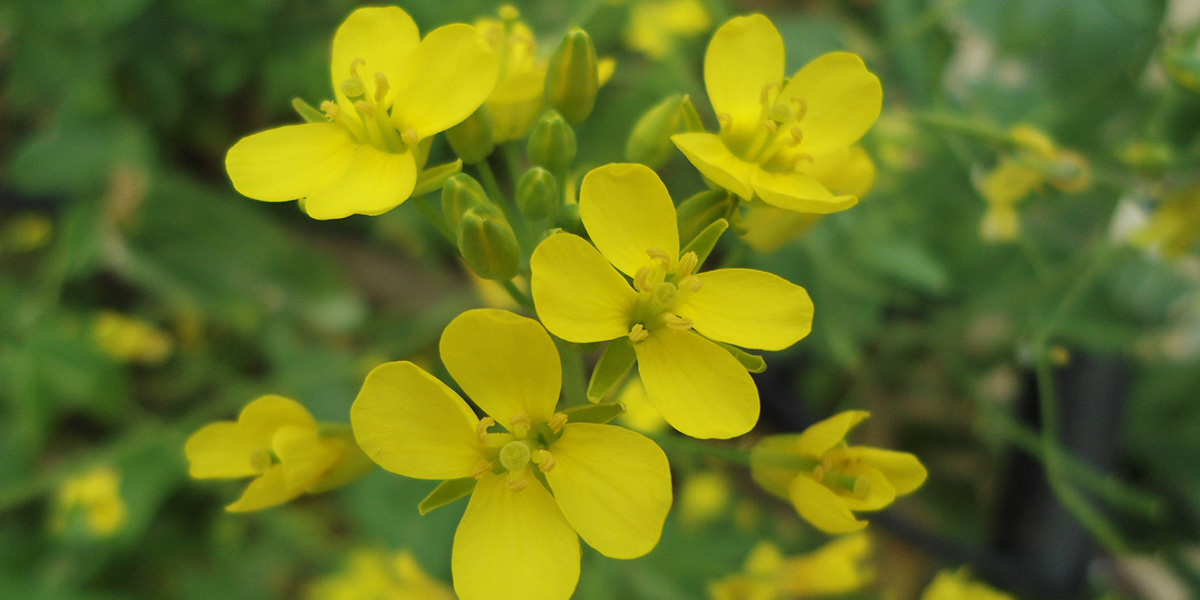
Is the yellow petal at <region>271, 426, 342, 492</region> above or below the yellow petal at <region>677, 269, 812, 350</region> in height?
below

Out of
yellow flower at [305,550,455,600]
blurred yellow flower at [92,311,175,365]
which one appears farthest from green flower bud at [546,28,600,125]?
blurred yellow flower at [92,311,175,365]

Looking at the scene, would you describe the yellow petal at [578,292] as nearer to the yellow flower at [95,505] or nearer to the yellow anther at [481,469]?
the yellow anther at [481,469]

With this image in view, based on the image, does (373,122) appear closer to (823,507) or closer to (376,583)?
(823,507)

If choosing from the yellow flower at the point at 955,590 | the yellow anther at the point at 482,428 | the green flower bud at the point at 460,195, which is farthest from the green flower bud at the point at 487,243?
the yellow flower at the point at 955,590

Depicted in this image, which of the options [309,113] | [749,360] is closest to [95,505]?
[309,113]

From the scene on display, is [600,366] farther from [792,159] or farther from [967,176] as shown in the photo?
[967,176]

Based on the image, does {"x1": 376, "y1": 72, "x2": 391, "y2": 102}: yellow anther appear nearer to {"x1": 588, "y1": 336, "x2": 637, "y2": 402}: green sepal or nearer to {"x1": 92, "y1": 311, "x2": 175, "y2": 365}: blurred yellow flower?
{"x1": 588, "y1": 336, "x2": 637, "y2": 402}: green sepal
